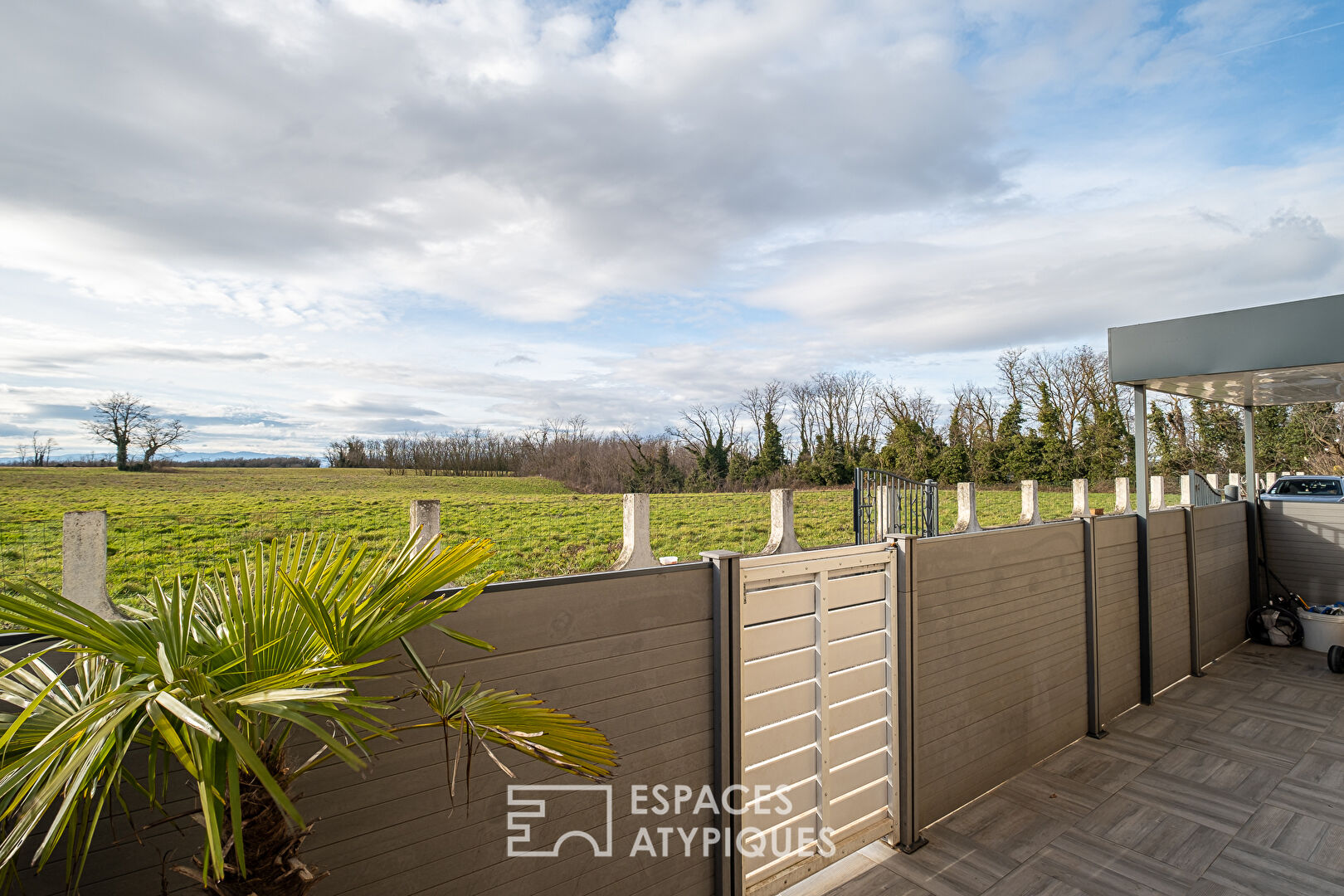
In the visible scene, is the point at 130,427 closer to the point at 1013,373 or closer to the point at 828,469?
the point at 828,469

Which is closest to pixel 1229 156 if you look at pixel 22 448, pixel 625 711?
pixel 625 711

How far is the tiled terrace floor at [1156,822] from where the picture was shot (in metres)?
2.81

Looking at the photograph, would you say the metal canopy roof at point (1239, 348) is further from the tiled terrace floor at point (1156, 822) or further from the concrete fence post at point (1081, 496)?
the concrete fence post at point (1081, 496)

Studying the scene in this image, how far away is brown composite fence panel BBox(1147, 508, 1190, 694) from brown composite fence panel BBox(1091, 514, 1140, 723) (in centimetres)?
26

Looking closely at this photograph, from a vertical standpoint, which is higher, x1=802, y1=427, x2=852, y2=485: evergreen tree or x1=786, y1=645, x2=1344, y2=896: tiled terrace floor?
x1=802, y1=427, x2=852, y2=485: evergreen tree

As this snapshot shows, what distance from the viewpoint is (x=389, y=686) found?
1706 mm

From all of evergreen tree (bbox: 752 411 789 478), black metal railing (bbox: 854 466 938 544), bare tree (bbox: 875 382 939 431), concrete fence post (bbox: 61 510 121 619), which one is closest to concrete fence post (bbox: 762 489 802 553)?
black metal railing (bbox: 854 466 938 544)

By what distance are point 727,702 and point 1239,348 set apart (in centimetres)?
523

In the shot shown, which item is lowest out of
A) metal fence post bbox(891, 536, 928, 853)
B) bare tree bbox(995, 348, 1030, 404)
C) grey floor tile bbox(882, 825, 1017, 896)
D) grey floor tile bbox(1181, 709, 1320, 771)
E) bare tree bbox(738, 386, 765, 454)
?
grey floor tile bbox(1181, 709, 1320, 771)

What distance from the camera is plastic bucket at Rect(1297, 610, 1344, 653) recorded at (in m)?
5.88

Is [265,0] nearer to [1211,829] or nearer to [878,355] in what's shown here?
[1211,829]

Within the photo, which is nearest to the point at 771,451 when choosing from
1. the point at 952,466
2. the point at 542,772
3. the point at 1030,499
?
the point at 952,466

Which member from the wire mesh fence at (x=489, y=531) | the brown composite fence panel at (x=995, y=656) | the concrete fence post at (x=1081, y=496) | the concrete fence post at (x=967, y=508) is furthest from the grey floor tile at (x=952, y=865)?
the concrete fence post at (x=1081, y=496)

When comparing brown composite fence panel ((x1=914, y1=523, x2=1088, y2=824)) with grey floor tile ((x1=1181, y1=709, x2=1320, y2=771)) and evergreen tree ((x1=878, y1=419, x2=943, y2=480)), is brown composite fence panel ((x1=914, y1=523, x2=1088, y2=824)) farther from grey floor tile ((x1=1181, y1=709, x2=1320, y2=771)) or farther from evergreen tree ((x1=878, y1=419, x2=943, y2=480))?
evergreen tree ((x1=878, y1=419, x2=943, y2=480))
